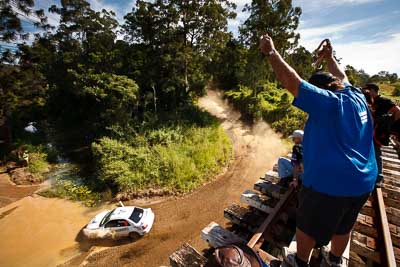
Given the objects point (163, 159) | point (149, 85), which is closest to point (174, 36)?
point (149, 85)

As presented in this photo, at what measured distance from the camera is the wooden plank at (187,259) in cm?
197

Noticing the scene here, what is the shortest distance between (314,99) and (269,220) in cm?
190

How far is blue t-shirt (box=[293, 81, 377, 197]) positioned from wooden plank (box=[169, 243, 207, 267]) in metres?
1.26

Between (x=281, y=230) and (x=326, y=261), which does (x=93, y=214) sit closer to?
(x=281, y=230)

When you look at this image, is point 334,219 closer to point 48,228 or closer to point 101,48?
point 48,228

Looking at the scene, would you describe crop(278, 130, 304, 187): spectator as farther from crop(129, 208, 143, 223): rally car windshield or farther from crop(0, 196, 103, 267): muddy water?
crop(0, 196, 103, 267): muddy water

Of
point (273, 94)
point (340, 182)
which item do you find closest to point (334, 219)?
point (340, 182)

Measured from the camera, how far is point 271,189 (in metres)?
3.53

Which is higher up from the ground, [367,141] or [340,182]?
[367,141]

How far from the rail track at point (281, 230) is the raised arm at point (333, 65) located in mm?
1807

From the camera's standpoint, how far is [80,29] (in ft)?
54.6

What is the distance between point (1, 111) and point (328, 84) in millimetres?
19509

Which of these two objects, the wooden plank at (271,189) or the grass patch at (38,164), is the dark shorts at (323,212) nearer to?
the wooden plank at (271,189)

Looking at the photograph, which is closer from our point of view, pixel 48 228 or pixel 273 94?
pixel 48 228
